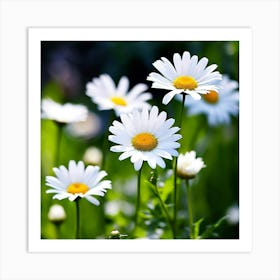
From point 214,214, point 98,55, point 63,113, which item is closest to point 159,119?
point 63,113

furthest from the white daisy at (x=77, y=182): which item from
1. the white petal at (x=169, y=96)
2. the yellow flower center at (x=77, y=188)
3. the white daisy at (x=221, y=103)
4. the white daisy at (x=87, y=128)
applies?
the white daisy at (x=87, y=128)

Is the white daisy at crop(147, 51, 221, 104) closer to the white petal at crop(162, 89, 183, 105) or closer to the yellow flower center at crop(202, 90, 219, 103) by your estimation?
the white petal at crop(162, 89, 183, 105)

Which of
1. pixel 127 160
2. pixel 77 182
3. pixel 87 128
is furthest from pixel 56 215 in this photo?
pixel 87 128

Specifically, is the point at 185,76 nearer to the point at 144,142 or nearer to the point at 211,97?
the point at 144,142
